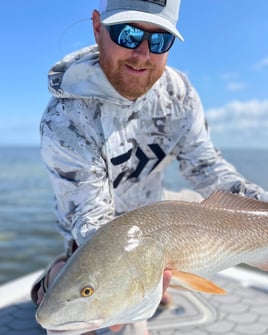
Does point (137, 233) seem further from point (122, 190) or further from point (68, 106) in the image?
point (122, 190)

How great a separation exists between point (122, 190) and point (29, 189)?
52.0 feet

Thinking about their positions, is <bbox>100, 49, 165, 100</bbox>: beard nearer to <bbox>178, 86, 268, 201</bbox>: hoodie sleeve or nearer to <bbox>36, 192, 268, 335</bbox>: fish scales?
<bbox>178, 86, 268, 201</bbox>: hoodie sleeve

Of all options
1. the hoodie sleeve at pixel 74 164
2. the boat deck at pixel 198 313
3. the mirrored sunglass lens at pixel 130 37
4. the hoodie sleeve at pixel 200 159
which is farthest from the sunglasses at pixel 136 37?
the boat deck at pixel 198 313

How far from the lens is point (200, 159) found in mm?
3422

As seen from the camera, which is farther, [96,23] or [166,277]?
[96,23]

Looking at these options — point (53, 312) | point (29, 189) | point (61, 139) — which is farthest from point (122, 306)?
point (29, 189)

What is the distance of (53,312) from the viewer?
68.9 inches

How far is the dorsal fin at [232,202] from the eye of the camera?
2.30m

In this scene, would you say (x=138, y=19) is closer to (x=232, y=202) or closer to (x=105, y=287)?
(x=232, y=202)

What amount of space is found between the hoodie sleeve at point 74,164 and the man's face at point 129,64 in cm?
27

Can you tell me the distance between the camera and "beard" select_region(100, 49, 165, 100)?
2801mm

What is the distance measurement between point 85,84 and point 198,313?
1.73 metres

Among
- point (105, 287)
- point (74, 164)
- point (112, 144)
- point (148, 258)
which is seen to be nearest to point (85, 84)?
point (112, 144)

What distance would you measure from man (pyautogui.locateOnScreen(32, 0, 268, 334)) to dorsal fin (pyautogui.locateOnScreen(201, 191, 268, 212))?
492 mm
